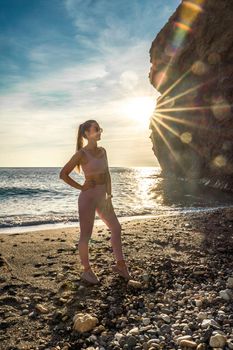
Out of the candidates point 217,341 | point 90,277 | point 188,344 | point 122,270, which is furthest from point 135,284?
point 217,341

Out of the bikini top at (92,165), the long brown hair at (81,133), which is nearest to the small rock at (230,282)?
the bikini top at (92,165)

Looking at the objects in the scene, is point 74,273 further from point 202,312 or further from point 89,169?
point 202,312

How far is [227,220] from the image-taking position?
43.8 ft

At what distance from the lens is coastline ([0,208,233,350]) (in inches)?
163

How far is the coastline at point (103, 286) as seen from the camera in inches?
163

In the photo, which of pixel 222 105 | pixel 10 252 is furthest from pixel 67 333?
pixel 222 105

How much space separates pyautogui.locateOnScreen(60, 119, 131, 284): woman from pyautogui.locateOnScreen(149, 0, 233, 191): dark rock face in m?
37.4

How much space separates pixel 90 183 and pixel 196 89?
159 feet

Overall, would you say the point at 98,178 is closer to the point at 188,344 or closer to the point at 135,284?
the point at 135,284

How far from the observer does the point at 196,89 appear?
165 ft

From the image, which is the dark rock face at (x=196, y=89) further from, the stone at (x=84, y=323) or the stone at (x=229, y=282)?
the stone at (x=84, y=323)

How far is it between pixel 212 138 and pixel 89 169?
43.5 meters

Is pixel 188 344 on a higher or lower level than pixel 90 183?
lower

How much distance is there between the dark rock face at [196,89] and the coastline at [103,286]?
34559 millimetres
